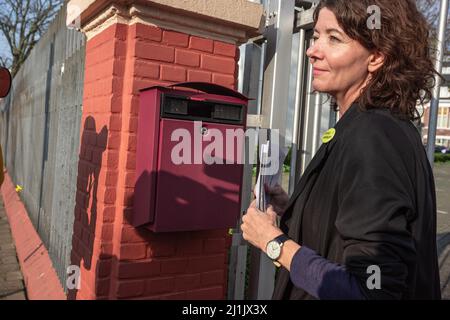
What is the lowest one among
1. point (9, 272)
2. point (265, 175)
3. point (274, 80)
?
point (9, 272)

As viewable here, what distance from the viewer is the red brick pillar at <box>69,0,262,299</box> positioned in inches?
98.0

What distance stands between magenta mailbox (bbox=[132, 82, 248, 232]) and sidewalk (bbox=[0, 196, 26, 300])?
3045 mm

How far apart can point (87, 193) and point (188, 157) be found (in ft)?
2.91

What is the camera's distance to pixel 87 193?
2871mm

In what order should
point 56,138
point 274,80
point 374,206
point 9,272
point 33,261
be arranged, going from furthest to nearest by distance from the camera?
point 9,272 < point 33,261 < point 56,138 < point 274,80 < point 374,206

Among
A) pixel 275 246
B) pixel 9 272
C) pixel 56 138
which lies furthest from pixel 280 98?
pixel 9 272

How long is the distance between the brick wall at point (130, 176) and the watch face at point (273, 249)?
1219 mm

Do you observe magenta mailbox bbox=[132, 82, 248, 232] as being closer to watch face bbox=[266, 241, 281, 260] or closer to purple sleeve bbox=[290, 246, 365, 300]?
watch face bbox=[266, 241, 281, 260]

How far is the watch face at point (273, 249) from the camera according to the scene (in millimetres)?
1486

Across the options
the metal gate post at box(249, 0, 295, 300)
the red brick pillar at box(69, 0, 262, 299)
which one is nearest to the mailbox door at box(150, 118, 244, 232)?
the red brick pillar at box(69, 0, 262, 299)

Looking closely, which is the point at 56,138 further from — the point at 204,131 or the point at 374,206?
the point at 374,206
